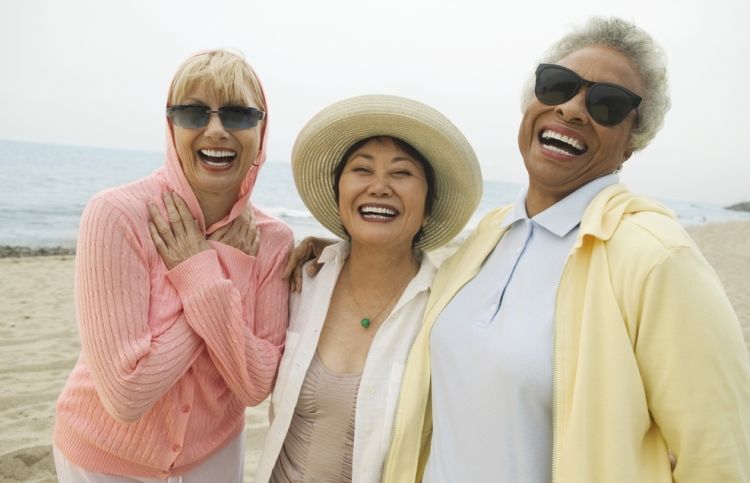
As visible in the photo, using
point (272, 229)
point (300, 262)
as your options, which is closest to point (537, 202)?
point (300, 262)

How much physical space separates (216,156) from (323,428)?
4.27 ft

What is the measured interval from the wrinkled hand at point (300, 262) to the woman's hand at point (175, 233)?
448mm

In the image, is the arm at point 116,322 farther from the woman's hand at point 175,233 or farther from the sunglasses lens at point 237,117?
the sunglasses lens at point 237,117

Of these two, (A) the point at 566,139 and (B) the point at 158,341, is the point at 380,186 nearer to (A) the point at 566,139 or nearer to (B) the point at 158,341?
(A) the point at 566,139

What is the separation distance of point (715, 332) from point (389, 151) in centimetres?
152

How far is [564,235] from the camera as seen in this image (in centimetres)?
205

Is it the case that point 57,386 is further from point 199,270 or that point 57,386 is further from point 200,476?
point 199,270

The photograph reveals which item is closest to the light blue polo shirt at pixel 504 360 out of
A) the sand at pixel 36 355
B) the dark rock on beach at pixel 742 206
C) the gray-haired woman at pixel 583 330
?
the gray-haired woman at pixel 583 330

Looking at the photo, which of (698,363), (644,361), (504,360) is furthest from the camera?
(504,360)

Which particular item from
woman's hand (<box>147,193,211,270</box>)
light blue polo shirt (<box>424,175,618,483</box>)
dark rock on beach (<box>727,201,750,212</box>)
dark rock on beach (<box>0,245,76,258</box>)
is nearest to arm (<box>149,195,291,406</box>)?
woman's hand (<box>147,193,211,270</box>)

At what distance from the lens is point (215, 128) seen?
7.47ft

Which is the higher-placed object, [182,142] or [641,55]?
[641,55]

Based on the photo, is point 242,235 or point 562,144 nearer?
point 562,144

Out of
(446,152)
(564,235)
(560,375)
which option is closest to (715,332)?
(560,375)
